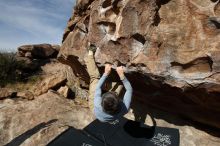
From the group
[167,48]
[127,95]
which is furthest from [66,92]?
[167,48]

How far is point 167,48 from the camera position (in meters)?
5.26

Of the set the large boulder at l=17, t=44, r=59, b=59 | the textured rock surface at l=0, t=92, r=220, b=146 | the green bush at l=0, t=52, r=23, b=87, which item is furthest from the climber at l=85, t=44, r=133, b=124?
the large boulder at l=17, t=44, r=59, b=59

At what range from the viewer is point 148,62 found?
544cm

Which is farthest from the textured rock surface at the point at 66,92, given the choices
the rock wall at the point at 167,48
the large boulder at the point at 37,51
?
the large boulder at the point at 37,51

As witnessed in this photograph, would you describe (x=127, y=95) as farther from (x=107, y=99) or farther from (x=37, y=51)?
(x=37, y=51)

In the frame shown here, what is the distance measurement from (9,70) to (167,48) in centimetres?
672

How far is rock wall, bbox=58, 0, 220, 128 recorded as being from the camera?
4.92m

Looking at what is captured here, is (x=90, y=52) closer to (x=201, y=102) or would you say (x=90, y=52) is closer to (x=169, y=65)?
(x=169, y=65)

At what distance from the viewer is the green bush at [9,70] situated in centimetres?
1003

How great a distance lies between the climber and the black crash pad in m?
0.20

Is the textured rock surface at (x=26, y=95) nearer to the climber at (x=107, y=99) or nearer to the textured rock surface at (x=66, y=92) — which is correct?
the textured rock surface at (x=66, y=92)

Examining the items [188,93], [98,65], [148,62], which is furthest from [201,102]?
[98,65]

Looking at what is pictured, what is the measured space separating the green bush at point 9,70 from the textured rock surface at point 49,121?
6.91 feet

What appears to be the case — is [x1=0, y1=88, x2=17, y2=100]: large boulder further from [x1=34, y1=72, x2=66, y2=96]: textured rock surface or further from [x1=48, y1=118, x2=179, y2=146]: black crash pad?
[x1=48, y1=118, x2=179, y2=146]: black crash pad
